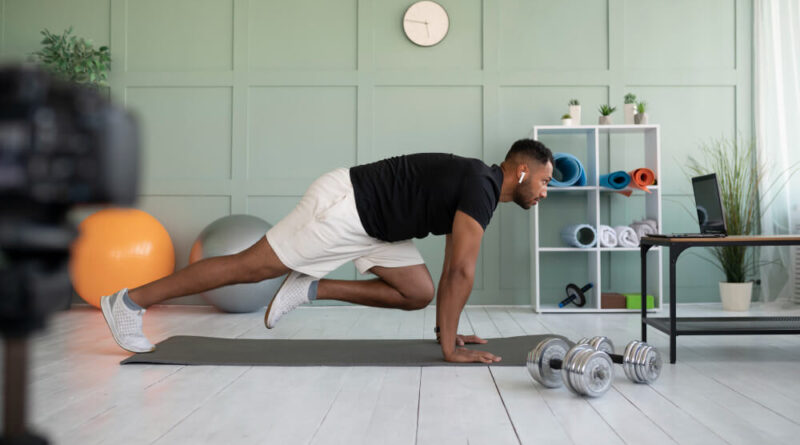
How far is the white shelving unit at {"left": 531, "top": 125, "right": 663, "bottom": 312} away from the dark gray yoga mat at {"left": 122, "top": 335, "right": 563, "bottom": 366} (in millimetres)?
1316

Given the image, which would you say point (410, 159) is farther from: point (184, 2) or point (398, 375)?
point (184, 2)

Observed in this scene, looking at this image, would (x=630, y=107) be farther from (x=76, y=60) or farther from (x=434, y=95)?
(x=76, y=60)

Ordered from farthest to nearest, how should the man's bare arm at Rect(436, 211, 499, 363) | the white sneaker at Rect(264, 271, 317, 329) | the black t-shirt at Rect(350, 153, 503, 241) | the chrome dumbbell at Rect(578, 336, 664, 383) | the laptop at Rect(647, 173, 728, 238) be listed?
the laptop at Rect(647, 173, 728, 238), the white sneaker at Rect(264, 271, 317, 329), the black t-shirt at Rect(350, 153, 503, 241), the man's bare arm at Rect(436, 211, 499, 363), the chrome dumbbell at Rect(578, 336, 664, 383)

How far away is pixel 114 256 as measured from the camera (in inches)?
153

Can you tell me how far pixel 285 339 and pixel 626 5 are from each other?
137 inches

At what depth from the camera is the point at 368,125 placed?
182 inches

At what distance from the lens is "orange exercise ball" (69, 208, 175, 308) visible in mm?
3898

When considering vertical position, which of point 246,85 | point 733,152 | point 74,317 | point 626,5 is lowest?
point 74,317

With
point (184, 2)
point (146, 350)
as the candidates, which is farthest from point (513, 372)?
point (184, 2)

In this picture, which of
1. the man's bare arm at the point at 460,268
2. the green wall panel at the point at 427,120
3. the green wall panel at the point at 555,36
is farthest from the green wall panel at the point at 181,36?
the man's bare arm at the point at 460,268

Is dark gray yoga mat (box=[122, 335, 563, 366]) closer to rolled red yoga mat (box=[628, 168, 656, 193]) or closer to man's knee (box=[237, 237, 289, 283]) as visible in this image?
man's knee (box=[237, 237, 289, 283])

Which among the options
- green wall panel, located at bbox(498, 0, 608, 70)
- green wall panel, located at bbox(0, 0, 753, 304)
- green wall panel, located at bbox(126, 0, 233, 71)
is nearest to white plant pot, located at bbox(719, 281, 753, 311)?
green wall panel, located at bbox(0, 0, 753, 304)

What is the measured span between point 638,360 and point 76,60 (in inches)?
161

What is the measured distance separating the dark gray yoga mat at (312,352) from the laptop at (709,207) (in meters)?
0.87
